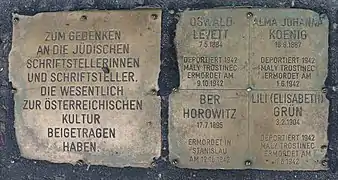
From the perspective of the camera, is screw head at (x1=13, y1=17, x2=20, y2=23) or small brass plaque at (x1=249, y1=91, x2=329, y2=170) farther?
screw head at (x1=13, y1=17, x2=20, y2=23)

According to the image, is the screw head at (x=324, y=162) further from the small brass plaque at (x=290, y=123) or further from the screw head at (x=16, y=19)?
the screw head at (x=16, y=19)

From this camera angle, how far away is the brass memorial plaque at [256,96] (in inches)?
84.6

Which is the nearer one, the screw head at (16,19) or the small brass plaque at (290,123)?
the small brass plaque at (290,123)

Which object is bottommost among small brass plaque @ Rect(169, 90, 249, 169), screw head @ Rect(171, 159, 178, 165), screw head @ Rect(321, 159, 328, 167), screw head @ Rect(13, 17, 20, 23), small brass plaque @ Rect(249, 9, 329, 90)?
screw head @ Rect(171, 159, 178, 165)

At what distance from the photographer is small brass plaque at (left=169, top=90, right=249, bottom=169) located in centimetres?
216

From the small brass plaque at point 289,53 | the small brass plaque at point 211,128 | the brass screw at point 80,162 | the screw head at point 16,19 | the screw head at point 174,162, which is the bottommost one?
the brass screw at point 80,162

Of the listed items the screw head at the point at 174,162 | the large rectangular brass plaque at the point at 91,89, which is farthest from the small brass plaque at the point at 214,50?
the screw head at the point at 174,162

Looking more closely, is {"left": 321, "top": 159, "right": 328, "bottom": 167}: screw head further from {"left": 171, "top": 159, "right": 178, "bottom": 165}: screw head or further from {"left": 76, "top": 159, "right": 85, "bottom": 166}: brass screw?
{"left": 76, "top": 159, "right": 85, "bottom": 166}: brass screw

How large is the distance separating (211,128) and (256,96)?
199 millimetres

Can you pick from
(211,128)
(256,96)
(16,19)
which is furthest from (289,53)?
(16,19)

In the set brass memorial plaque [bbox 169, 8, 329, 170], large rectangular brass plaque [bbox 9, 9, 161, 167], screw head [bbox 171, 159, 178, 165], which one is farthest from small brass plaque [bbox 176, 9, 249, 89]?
screw head [bbox 171, 159, 178, 165]

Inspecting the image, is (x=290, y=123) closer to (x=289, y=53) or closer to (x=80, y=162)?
(x=289, y=53)

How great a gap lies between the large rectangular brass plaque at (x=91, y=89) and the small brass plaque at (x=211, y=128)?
0.10m

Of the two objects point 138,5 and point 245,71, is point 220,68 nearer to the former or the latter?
point 245,71
